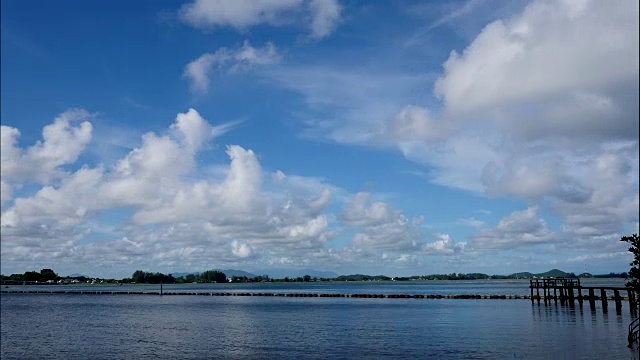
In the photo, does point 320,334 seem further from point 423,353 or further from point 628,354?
point 628,354

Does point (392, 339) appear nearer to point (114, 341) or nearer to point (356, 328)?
point (356, 328)

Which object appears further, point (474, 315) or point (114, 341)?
point (474, 315)

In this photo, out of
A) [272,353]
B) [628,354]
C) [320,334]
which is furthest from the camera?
[320,334]

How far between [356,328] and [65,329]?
41.6 m

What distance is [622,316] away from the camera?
264 feet

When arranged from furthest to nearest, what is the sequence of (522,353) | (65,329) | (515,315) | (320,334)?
(515,315), (65,329), (320,334), (522,353)

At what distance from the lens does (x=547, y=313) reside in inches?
3605

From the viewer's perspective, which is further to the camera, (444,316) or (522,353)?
(444,316)

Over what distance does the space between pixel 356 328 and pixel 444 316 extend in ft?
79.5

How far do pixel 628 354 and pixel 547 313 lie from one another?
4696cm

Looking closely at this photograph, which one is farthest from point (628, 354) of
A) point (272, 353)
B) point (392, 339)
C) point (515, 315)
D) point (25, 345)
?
point (25, 345)

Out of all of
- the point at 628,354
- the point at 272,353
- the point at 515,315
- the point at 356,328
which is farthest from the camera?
the point at 515,315

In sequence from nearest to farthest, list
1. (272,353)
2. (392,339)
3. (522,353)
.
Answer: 1. (522,353)
2. (272,353)
3. (392,339)

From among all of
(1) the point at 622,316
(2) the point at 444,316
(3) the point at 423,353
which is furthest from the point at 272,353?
(1) the point at 622,316
